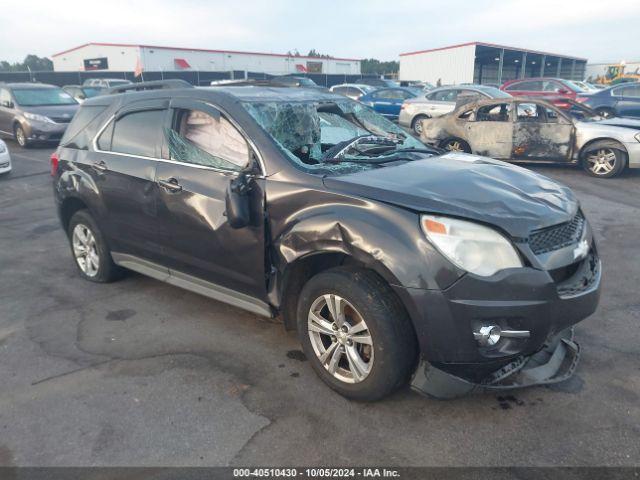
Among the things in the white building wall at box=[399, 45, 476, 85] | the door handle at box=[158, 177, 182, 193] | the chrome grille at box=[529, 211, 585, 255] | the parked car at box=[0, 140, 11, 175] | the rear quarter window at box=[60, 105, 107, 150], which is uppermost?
the white building wall at box=[399, 45, 476, 85]

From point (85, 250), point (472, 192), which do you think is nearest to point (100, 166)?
point (85, 250)

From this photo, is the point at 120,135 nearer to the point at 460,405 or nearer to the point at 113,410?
the point at 113,410

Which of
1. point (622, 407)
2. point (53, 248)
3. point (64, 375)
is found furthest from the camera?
point (53, 248)

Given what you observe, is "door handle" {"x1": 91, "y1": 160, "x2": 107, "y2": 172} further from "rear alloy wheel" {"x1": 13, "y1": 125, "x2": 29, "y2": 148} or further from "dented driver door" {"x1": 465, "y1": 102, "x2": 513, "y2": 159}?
"rear alloy wheel" {"x1": 13, "y1": 125, "x2": 29, "y2": 148}

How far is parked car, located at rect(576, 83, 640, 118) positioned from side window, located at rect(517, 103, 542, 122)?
652cm

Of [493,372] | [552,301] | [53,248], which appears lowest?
[53,248]

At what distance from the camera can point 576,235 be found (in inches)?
121

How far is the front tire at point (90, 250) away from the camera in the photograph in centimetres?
473

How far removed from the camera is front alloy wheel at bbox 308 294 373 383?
2.96 meters

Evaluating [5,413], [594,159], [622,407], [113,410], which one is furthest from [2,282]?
[594,159]

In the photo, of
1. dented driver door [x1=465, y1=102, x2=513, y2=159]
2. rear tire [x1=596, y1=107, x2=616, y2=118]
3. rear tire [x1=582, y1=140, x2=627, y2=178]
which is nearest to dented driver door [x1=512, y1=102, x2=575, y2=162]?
dented driver door [x1=465, y1=102, x2=513, y2=159]

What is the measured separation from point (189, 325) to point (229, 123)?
1590mm

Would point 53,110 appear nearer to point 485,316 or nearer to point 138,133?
point 138,133

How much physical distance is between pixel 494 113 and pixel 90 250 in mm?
8220
